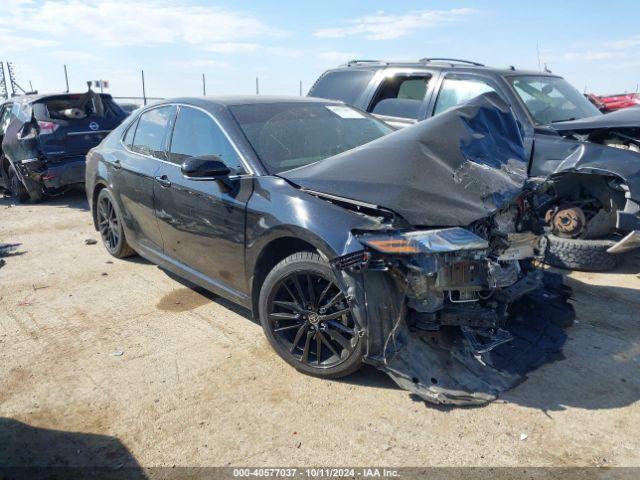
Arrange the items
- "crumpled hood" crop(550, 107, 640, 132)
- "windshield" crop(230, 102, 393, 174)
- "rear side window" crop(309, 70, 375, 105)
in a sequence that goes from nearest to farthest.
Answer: "windshield" crop(230, 102, 393, 174) < "crumpled hood" crop(550, 107, 640, 132) < "rear side window" crop(309, 70, 375, 105)

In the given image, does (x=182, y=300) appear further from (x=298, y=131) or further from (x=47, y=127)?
(x=47, y=127)

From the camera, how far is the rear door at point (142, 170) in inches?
179

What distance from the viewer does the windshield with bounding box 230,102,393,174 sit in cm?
373

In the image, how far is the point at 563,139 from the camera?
504 centimetres

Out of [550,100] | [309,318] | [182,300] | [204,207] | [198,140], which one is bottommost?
[182,300]

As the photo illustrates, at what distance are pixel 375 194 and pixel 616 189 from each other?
2960 mm

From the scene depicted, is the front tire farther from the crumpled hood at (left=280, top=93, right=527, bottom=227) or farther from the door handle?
the door handle

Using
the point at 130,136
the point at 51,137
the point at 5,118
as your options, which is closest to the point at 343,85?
the point at 130,136

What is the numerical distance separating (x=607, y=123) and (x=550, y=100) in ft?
3.50

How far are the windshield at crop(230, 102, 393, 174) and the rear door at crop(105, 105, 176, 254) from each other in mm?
964

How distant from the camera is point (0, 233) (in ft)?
23.7

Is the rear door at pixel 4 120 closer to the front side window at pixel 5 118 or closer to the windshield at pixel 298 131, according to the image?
the front side window at pixel 5 118

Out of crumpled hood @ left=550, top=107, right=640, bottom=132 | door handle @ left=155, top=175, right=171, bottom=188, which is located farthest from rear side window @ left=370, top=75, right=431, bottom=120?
door handle @ left=155, top=175, right=171, bottom=188

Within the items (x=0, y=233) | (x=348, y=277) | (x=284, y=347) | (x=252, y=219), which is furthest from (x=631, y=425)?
(x=0, y=233)
